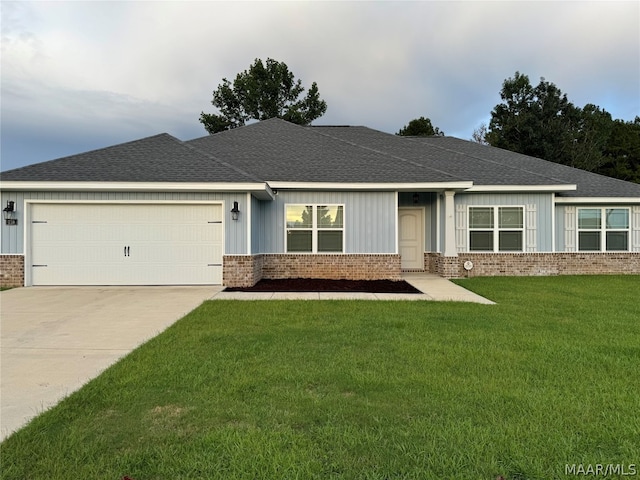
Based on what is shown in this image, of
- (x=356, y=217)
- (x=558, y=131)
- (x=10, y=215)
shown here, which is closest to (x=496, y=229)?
(x=356, y=217)

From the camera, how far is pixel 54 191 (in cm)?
1048

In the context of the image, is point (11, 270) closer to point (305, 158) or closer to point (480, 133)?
point (305, 158)

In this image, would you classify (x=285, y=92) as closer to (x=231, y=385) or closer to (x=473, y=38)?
(x=473, y=38)

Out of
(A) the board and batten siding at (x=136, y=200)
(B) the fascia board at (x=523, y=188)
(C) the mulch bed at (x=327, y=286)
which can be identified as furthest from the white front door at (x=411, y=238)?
(A) the board and batten siding at (x=136, y=200)

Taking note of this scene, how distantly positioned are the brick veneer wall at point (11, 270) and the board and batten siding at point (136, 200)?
0.18 meters

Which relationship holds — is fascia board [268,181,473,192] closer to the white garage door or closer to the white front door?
the white garage door

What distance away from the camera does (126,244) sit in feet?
35.3

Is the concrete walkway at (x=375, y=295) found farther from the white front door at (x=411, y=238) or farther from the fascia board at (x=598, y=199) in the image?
the fascia board at (x=598, y=199)

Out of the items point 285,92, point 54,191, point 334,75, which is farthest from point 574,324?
point 285,92

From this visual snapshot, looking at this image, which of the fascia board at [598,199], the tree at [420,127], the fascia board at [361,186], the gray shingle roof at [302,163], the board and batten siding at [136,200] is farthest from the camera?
the tree at [420,127]

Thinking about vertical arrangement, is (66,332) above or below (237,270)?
below

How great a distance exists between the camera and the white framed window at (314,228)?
12164 mm

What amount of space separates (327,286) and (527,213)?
7.39 meters

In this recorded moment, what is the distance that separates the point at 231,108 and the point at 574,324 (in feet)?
100.0
